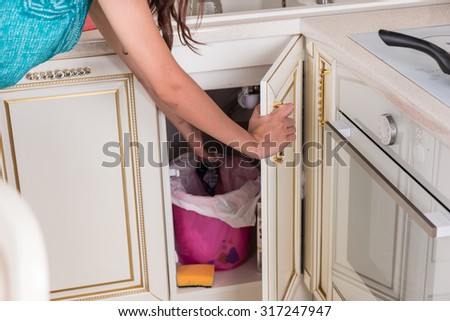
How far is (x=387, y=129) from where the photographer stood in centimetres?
129

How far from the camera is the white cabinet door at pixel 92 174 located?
5.44 ft

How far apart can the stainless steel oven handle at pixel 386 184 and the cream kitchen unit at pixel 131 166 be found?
0.13 metres

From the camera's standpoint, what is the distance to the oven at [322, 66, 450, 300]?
1.18 meters

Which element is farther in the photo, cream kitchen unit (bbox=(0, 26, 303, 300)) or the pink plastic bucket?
the pink plastic bucket

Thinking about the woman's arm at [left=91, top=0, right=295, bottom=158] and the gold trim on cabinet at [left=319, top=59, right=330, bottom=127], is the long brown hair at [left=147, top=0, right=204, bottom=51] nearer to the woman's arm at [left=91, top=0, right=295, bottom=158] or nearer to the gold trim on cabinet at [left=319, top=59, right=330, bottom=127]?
the woman's arm at [left=91, top=0, right=295, bottom=158]

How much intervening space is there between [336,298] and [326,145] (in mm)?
365

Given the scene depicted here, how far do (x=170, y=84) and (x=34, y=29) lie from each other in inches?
10.1

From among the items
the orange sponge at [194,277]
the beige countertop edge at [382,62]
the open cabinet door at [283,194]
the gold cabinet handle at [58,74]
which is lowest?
the orange sponge at [194,277]

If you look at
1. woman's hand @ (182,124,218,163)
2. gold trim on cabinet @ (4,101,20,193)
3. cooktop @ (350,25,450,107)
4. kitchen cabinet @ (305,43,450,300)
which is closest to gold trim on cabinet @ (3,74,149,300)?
gold trim on cabinet @ (4,101,20,193)

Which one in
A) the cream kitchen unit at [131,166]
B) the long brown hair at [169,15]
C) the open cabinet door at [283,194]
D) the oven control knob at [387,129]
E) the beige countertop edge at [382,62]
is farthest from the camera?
the cream kitchen unit at [131,166]

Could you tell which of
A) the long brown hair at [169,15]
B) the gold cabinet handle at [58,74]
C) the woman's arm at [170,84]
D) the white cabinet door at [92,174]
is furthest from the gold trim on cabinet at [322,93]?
the gold cabinet handle at [58,74]

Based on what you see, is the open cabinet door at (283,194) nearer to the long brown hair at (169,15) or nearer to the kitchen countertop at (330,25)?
the kitchen countertop at (330,25)

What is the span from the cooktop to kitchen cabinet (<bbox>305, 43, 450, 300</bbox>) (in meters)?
0.06

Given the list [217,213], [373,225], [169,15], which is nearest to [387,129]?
[373,225]
